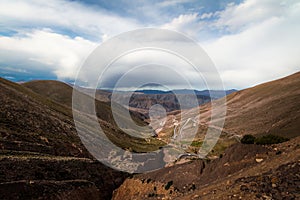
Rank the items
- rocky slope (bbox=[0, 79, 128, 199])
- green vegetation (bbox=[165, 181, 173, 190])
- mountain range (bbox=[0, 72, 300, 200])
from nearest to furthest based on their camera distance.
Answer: mountain range (bbox=[0, 72, 300, 200]), rocky slope (bbox=[0, 79, 128, 199]), green vegetation (bbox=[165, 181, 173, 190])

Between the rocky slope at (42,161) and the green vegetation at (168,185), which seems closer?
the rocky slope at (42,161)

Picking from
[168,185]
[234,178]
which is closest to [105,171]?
[168,185]

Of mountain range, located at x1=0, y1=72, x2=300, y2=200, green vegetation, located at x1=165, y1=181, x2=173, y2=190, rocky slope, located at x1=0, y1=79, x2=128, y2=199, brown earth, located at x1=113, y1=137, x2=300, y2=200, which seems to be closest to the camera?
brown earth, located at x1=113, y1=137, x2=300, y2=200

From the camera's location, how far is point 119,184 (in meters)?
41.7

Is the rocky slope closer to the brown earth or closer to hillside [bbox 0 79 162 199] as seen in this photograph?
hillside [bbox 0 79 162 199]

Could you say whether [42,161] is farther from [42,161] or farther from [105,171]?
[105,171]

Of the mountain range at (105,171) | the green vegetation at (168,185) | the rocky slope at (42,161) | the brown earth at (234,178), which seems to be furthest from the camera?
the green vegetation at (168,185)

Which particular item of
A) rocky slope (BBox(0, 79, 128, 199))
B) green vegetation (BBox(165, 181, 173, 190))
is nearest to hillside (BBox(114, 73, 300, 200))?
green vegetation (BBox(165, 181, 173, 190))

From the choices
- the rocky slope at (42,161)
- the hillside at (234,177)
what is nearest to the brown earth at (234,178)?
the hillside at (234,177)

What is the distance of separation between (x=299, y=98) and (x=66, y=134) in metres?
75.4

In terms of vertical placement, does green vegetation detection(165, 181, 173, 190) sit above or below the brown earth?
below

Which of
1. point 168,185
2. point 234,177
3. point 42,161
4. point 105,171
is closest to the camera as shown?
point 234,177

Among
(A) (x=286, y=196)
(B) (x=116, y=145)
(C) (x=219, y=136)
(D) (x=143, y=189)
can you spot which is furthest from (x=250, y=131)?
(A) (x=286, y=196)

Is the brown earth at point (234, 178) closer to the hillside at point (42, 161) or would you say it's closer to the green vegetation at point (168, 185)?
the green vegetation at point (168, 185)
